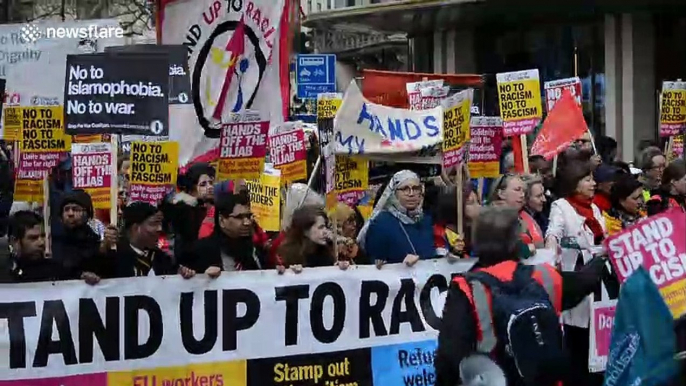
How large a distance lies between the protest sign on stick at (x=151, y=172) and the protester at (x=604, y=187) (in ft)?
11.3

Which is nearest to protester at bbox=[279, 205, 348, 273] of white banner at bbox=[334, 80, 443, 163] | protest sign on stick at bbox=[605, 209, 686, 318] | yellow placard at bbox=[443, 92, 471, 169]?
white banner at bbox=[334, 80, 443, 163]

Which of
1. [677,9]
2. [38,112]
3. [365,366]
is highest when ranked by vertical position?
[677,9]

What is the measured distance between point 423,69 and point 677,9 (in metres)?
8.55

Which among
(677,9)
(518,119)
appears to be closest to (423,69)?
(677,9)

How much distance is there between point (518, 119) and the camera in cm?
1443

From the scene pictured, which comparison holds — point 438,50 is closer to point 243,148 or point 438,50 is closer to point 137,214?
point 243,148

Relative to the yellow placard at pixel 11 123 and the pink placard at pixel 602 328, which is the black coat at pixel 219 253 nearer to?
the pink placard at pixel 602 328

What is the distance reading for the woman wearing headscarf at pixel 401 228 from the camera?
9.46 metres

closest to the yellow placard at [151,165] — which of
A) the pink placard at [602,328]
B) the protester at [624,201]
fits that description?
the protester at [624,201]

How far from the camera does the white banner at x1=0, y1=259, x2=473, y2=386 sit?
25.7 feet

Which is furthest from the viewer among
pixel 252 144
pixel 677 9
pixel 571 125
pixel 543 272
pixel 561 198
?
pixel 677 9

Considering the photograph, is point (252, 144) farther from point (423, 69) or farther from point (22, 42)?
point (423, 69)

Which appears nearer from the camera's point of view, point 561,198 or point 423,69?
point 561,198

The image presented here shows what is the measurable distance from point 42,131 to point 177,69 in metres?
1.50
